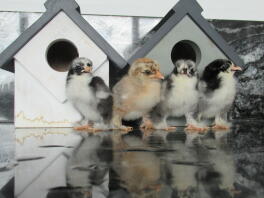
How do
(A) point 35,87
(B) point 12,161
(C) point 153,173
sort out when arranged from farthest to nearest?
1. (A) point 35,87
2. (B) point 12,161
3. (C) point 153,173

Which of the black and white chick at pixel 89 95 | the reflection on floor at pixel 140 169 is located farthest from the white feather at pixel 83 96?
the reflection on floor at pixel 140 169

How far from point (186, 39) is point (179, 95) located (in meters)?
0.31

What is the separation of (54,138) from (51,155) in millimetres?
324

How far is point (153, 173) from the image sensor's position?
62cm

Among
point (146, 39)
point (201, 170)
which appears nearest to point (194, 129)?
point (201, 170)

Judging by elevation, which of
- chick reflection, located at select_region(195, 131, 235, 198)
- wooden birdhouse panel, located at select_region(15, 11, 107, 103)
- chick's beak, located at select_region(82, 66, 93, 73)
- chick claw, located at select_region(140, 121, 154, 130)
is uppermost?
wooden birdhouse panel, located at select_region(15, 11, 107, 103)

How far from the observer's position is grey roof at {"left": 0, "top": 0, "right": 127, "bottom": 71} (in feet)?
4.85

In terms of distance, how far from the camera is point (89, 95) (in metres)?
1.36

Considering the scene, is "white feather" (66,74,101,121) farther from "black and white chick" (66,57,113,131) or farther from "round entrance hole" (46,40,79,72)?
"round entrance hole" (46,40,79,72)

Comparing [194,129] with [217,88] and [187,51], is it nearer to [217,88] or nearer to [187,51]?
[217,88]

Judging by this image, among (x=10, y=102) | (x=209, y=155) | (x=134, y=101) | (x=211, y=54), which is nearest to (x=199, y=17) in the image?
(x=211, y=54)

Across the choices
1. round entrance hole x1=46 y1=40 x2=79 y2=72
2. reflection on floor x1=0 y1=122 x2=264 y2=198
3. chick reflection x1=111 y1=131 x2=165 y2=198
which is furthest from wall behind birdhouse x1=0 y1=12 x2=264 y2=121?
chick reflection x1=111 y1=131 x2=165 y2=198

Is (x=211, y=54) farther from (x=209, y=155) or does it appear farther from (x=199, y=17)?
(x=209, y=155)

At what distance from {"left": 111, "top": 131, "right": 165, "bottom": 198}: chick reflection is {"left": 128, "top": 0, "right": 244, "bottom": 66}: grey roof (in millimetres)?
631
